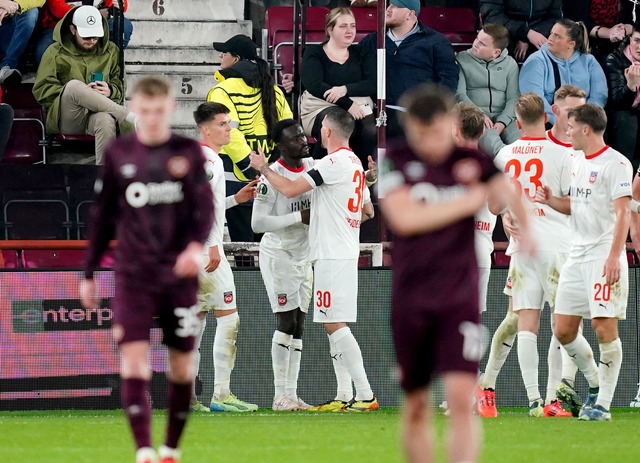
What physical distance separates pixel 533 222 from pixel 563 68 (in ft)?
13.3

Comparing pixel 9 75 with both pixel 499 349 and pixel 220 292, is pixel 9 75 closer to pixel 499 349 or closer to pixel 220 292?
pixel 220 292

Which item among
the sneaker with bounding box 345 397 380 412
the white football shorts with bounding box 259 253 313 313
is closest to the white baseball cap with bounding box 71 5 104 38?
the white football shorts with bounding box 259 253 313 313

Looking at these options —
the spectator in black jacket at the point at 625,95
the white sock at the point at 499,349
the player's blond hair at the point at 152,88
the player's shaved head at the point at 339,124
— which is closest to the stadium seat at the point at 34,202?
the player's shaved head at the point at 339,124

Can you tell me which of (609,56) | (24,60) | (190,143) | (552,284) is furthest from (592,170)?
(24,60)

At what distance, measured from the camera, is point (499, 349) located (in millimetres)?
10484

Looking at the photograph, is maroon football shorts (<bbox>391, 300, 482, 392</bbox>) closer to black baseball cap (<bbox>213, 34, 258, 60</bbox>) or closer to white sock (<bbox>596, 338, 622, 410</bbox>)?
white sock (<bbox>596, 338, 622, 410</bbox>)

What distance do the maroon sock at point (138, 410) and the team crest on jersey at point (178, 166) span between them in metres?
1.09

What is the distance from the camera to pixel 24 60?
14438 millimetres

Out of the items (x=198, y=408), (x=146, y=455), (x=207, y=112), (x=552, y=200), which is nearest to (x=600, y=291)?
(x=552, y=200)

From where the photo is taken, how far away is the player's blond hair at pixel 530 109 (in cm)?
1016

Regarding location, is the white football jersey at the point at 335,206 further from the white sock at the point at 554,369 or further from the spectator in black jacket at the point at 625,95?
the spectator in black jacket at the point at 625,95

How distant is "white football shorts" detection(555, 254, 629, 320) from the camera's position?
31.2 ft

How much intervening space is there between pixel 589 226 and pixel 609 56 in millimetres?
5386

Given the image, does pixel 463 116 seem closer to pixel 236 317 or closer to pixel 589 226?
pixel 589 226
